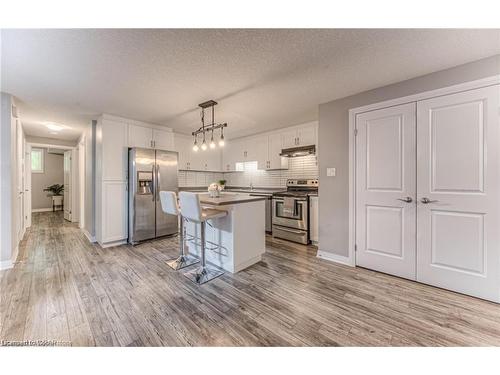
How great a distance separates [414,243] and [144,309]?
117 inches

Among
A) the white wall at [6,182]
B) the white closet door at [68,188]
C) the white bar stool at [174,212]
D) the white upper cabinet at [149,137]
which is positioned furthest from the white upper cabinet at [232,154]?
the white closet door at [68,188]

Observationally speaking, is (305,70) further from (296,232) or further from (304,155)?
Answer: (296,232)

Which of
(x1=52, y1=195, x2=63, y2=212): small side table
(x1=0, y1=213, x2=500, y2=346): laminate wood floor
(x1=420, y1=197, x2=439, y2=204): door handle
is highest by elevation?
(x1=420, y1=197, x2=439, y2=204): door handle

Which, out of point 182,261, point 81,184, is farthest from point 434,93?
point 81,184

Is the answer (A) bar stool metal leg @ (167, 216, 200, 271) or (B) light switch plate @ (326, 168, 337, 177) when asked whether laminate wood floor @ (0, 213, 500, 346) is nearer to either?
(A) bar stool metal leg @ (167, 216, 200, 271)

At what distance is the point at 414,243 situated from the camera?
7.82ft

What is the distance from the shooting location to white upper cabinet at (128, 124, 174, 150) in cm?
395

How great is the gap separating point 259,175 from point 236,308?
151 inches

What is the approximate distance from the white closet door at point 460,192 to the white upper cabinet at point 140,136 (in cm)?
440

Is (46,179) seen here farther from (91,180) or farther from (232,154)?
(232,154)

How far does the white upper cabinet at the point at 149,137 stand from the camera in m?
3.95

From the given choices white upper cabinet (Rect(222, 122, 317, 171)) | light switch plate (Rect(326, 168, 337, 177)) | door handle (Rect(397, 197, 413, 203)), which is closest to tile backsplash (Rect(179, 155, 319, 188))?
white upper cabinet (Rect(222, 122, 317, 171))

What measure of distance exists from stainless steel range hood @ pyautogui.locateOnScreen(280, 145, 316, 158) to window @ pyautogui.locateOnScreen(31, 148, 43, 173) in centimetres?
909

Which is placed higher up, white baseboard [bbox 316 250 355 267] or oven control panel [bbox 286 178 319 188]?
oven control panel [bbox 286 178 319 188]
